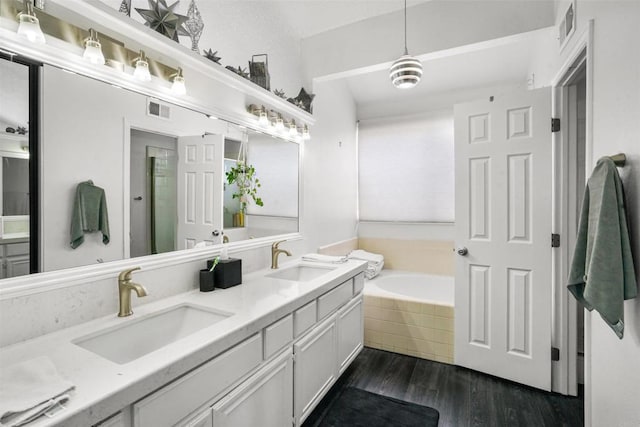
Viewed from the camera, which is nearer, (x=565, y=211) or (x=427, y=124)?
(x=565, y=211)

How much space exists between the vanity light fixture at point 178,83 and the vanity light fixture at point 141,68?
5.8 inches

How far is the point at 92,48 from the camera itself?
123cm

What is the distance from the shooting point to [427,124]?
374 cm

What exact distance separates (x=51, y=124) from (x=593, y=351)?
2.43 m

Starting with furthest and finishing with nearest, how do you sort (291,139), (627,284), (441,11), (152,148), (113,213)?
(291,139) → (441,11) → (152,148) → (113,213) → (627,284)

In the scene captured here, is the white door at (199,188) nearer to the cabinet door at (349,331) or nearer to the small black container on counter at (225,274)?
the small black container on counter at (225,274)

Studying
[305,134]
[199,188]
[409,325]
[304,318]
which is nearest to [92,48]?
[199,188]

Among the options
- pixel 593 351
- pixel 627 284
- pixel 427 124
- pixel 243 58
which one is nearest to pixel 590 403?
pixel 593 351

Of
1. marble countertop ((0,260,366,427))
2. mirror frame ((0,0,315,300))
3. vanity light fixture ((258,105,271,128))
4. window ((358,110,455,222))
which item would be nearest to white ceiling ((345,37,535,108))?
window ((358,110,455,222))

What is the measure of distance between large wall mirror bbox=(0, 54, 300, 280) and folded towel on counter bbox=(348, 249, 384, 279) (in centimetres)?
177

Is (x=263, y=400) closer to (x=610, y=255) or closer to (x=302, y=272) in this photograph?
(x=302, y=272)

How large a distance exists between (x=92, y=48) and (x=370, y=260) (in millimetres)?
3022

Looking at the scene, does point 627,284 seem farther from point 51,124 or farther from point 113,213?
point 51,124

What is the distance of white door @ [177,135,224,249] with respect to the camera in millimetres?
1711
